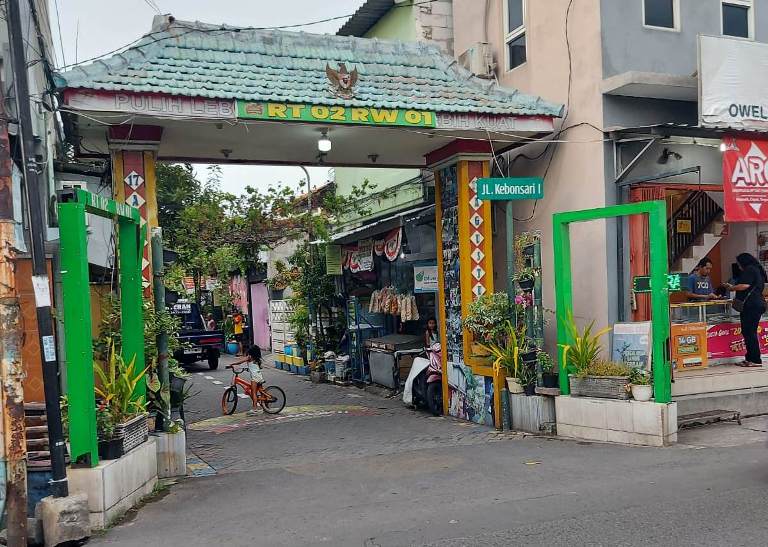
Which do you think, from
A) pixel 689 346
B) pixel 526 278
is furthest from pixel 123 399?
pixel 689 346

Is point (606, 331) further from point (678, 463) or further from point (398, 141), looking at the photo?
point (398, 141)

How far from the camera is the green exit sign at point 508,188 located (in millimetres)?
10000

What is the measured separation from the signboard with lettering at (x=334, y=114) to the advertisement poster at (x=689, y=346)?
4.85 metres

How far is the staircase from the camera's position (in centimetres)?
1348

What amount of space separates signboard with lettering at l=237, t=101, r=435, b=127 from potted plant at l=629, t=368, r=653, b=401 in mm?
4229

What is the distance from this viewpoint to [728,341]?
450 inches

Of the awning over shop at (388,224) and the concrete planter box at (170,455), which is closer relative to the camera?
the concrete planter box at (170,455)

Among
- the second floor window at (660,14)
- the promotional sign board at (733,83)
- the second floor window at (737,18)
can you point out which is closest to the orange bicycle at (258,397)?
the promotional sign board at (733,83)

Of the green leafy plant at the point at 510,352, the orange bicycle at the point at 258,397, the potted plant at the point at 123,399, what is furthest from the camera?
the orange bicycle at the point at 258,397

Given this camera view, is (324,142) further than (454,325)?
No

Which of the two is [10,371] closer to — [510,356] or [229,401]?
[510,356]

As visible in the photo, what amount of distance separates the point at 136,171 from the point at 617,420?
6835mm

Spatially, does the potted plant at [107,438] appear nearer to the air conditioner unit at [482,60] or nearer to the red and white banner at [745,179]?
the red and white banner at [745,179]

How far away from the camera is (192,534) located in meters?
6.09
